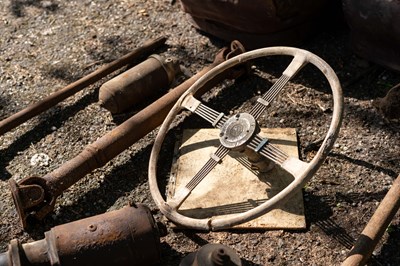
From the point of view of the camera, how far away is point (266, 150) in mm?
2773

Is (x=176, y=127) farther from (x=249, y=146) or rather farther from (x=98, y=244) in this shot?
(x=98, y=244)

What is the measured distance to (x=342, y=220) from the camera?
Result: 118 inches

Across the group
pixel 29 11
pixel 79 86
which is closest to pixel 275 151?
pixel 79 86

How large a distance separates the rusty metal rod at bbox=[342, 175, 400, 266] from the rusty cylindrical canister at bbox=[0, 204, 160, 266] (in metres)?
0.99

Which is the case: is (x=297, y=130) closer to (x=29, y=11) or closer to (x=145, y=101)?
(x=145, y=101)

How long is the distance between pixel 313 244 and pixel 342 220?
24 centimetres

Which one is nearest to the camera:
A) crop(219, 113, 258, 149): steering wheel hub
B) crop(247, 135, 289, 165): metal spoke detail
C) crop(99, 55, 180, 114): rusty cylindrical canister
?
crop(247, 135, 289, 165): metal spoke detail

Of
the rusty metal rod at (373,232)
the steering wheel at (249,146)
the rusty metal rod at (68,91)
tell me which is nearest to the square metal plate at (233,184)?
the steering wheel at (249,146)

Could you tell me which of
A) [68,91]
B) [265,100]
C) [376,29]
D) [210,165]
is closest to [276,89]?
[265,100]

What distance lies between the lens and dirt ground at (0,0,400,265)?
2.98 m

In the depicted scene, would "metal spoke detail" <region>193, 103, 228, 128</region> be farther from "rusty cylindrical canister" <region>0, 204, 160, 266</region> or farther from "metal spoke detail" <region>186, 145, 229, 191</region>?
"rusty cylindrical canister" <region>0, 204, 160, 266</region>

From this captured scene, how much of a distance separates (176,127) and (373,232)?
Result: 1.62 metres

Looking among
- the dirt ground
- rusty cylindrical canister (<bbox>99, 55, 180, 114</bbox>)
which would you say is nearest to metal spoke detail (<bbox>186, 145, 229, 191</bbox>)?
the dirt ground

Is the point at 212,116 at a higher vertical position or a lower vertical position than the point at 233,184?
higher
